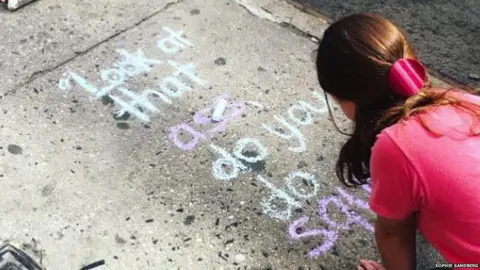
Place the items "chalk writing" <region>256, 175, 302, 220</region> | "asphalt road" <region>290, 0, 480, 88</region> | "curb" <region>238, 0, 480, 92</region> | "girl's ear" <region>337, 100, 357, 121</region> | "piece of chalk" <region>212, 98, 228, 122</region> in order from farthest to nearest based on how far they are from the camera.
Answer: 1. "curb" <region>238, 0, 480, 92</region>
2. "asphalt road" <region>290, 0, 480, 88</region>
3. "piece of chalk" <region>212, 98, 228, 122</region>
4. "chalk writing" <region>256, 175, 302, 220</region>
5. "girl's ear" <region>337, 100, 357, 121</region>

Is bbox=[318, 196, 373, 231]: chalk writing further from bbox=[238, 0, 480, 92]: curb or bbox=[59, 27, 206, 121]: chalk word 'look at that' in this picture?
bbox=[238, 0, 480, 92]: curb

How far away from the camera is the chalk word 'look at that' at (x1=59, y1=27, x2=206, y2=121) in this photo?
309cm

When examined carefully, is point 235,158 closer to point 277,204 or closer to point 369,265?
point 277,204

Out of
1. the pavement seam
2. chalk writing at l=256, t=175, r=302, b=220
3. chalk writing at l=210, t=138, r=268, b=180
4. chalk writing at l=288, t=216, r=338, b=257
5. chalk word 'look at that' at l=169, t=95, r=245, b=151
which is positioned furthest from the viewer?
the pavement seam

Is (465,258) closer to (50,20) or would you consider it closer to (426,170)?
(426,170)

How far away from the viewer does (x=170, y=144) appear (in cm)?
288

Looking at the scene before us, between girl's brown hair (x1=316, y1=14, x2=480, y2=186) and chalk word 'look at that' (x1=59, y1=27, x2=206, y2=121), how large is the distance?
1.38 m

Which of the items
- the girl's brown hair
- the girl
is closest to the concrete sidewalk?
the girl

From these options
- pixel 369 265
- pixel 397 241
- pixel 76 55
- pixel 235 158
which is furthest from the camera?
pixel 76 55

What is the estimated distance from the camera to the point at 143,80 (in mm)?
3230

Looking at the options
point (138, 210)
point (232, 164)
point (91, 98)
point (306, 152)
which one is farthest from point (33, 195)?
point (306, 152)

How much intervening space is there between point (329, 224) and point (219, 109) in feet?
2.68

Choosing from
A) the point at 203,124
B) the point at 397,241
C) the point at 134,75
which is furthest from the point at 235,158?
the point at 397,241

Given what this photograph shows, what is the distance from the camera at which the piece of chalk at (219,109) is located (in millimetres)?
3016
